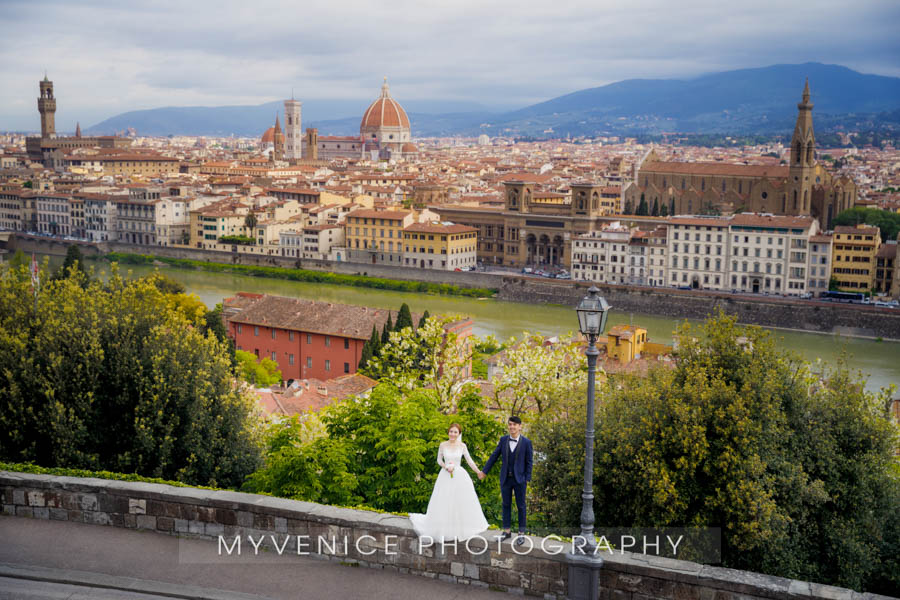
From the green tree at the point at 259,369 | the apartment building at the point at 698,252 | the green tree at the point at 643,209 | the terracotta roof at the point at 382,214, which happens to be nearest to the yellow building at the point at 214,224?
the terracotta roof at the point at 382,214

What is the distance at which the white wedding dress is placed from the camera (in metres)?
4.25

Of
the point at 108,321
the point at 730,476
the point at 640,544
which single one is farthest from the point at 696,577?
→ the point at 108,321

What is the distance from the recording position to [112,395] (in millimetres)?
6543

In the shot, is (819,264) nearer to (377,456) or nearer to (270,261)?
(270,261)

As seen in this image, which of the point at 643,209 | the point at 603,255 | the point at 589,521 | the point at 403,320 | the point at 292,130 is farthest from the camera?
the point at 292,130

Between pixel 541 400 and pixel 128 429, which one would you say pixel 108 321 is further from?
pixel 541 400

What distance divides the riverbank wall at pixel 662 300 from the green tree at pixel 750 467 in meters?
15.8

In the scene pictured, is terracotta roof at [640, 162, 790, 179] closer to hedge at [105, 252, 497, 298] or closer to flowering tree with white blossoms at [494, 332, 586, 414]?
hedge at [105, 252, 497, 298]

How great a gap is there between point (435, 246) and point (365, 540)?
3057cm

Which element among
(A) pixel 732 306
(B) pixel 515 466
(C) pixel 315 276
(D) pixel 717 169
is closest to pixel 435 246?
(C) pixel 315 276

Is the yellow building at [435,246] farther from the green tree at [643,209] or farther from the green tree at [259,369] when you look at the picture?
the green tree at [259,369]

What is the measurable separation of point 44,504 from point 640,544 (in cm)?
320

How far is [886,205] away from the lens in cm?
3997

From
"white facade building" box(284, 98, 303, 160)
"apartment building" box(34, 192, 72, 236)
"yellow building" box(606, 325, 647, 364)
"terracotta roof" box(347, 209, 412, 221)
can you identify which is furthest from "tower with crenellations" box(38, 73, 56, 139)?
"yellow building" box(606, 325, 647, 364)
